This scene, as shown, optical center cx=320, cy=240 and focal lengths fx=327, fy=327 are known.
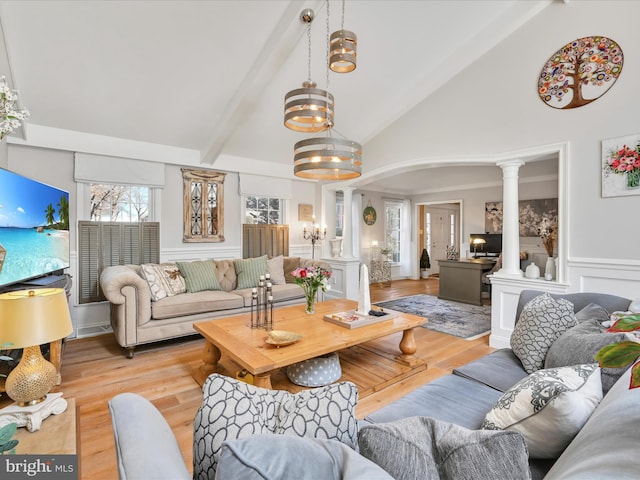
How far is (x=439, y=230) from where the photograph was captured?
9.31 m

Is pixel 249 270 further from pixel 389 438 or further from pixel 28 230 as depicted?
pixel 389 438

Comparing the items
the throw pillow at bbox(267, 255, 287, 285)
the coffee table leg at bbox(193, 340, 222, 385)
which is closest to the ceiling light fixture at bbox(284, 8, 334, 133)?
the coffee table leg at bbox(193, 340, 222, 385)

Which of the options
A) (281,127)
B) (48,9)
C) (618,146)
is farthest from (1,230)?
(618,146)

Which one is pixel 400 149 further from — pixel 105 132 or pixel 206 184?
pixel 105 132

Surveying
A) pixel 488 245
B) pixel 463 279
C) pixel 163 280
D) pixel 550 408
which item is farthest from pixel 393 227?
pixel 550 408

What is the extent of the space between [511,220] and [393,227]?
192 inches

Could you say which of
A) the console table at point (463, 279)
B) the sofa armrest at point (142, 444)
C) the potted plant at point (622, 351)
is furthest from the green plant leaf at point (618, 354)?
the console table at point (463, 279)

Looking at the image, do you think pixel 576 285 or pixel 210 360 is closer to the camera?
pixel 210 360

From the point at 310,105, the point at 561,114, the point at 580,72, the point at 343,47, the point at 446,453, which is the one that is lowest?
the point at 446,453

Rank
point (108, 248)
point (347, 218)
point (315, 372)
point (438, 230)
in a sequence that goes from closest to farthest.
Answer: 1. point (315, 372)
2. point (108, 248)
3. point (347, 218)
4. point (438, 230)

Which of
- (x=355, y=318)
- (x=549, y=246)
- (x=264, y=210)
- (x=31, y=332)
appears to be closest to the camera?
(x=31, y=332)

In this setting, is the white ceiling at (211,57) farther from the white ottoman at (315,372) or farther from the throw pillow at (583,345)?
the throw pillow at (583,345)

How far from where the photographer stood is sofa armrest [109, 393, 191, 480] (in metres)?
0.65

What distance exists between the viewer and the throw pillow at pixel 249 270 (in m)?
4.45
